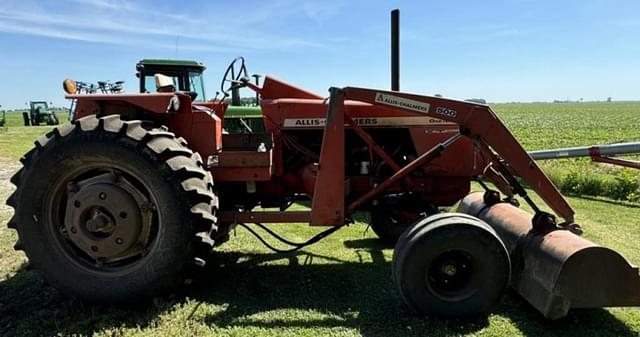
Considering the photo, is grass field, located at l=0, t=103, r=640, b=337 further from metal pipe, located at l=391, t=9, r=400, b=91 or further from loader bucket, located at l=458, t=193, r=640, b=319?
metal pipe, located at l=391, t=9, r=400, b=91

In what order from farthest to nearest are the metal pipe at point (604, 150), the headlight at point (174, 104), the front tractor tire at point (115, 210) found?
1. the metal pipe at point (604, 150)
2. the headlight at point (174, 104)
3. the front tractor tire at point (115, 210)

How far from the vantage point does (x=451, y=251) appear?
3.27 meters

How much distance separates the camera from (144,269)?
3.40 metres

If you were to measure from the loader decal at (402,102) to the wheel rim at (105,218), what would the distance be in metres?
1.88

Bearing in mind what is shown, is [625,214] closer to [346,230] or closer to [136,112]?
[346,230]

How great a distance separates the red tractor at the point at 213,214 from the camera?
3186 mm

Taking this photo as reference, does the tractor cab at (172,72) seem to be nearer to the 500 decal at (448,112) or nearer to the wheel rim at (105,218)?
the wheel rim at (105,218)

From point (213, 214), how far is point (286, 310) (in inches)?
35.5

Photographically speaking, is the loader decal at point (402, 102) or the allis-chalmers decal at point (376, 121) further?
the allis-chalmers decal at point (376, 121)

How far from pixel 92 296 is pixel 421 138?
2935 mm

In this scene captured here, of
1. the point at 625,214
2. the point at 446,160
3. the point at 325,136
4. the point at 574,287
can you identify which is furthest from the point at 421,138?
the point at 625,214

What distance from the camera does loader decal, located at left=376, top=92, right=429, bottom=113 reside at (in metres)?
3.58

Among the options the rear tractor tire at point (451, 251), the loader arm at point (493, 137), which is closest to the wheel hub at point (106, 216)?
the rear tractor tire at point (451, 251)

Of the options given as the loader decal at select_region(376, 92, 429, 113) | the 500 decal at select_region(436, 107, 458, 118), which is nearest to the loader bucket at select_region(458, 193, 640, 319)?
the 500 decal at select_region(436, 107, 458, 118)
